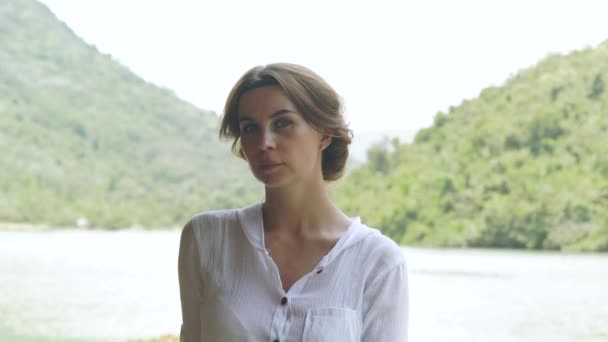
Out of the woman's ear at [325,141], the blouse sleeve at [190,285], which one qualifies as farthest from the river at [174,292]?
the woman's ear at [325,141]

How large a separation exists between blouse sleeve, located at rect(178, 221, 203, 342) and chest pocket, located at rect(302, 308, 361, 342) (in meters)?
0.16

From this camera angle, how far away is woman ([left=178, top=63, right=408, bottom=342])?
106cm

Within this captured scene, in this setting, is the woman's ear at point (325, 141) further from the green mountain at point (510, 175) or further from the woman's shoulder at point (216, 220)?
the green mountain at point (510, 175)

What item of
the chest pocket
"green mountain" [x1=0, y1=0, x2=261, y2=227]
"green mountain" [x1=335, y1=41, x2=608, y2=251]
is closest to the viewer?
the chest pocket

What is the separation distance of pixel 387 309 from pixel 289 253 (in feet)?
0.44

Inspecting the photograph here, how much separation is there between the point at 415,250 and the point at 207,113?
132 inches

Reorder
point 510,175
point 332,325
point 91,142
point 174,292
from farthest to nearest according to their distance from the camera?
point 91,142, point 174,292, point 510,175, point 332,325

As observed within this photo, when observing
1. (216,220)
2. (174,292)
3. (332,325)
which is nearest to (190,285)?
(216,220)

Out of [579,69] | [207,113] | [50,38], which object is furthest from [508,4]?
[50,38]

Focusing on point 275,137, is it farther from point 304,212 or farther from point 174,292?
point 174,292

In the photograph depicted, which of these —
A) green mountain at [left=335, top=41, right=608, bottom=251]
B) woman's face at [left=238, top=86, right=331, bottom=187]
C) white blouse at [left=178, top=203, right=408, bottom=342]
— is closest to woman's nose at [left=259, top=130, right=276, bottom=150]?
woman's face at [left=238, top=86, right=331, bottom=187]

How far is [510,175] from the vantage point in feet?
33.5

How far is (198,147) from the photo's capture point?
11320mm

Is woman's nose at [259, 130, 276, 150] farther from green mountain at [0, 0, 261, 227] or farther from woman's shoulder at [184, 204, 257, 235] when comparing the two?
green mountain at [0, 0, 261, 227]
